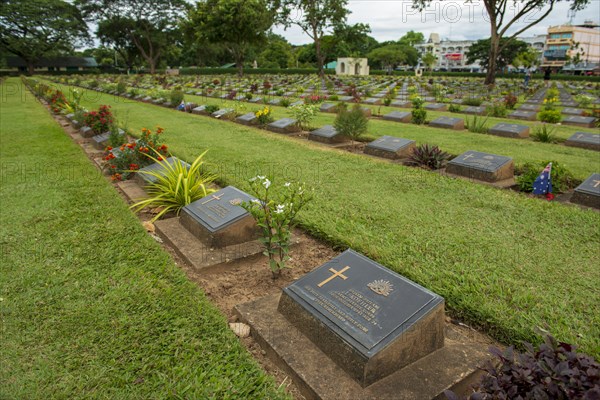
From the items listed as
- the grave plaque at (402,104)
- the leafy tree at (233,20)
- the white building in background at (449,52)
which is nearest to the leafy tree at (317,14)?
the leafy tree at (233,20)

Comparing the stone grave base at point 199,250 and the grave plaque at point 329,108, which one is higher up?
the grave plaque at point 329,108

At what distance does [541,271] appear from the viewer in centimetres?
327

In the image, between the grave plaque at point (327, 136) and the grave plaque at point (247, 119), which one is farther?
the grave plaque at point (247, 119)

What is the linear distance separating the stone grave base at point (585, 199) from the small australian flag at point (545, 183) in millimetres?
284

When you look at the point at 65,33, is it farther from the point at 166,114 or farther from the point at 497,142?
the point at 497,142

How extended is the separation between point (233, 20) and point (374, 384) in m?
40.1

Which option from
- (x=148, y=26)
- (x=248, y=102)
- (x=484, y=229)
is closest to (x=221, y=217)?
(x=484, y=229)

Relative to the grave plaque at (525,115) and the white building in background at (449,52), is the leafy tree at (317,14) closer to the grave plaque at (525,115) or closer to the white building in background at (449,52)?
the grave plaque at (525,115)

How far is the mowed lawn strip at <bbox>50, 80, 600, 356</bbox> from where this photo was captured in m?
2.75

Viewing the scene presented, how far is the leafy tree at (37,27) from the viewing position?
44781mm

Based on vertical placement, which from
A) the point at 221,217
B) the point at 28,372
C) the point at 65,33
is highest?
the point at 65,33

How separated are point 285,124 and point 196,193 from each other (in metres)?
5.96

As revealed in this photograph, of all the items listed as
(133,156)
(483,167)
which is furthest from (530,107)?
(133,156)

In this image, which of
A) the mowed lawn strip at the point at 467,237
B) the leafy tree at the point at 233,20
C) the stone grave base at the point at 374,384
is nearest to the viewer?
the stone grave base at the point at 374,384
